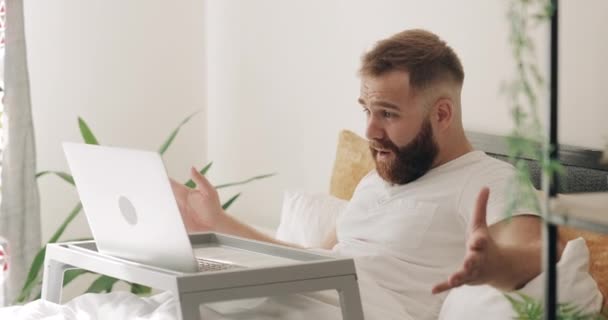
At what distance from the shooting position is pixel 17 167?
351cm

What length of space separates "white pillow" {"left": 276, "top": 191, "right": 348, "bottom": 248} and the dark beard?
386mm

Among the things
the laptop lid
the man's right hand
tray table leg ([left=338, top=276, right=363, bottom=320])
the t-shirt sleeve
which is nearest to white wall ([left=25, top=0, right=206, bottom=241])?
the man's right hand

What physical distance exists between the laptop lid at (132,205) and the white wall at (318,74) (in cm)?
90

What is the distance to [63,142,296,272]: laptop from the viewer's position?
6.30 ft

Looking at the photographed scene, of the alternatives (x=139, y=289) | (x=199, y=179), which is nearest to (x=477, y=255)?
(x=199, y=179)

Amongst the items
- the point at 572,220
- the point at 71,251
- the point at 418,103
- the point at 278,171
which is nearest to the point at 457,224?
the point at 418,103

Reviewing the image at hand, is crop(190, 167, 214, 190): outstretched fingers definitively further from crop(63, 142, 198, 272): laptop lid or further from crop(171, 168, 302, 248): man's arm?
crop(63, 142, 198, 272): laptop lid

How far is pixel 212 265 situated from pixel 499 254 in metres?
0.74

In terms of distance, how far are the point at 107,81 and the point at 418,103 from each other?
5.82 feet

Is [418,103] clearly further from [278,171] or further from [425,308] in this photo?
[278,171]

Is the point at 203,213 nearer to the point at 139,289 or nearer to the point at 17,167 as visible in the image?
the point at 139,289

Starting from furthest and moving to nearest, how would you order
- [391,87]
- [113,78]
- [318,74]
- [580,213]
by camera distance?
[113,78] < [318,74] < [391,87] < [580,213]

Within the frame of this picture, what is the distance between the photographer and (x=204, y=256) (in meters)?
2.17

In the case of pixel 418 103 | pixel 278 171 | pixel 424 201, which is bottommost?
pixel 278 171
